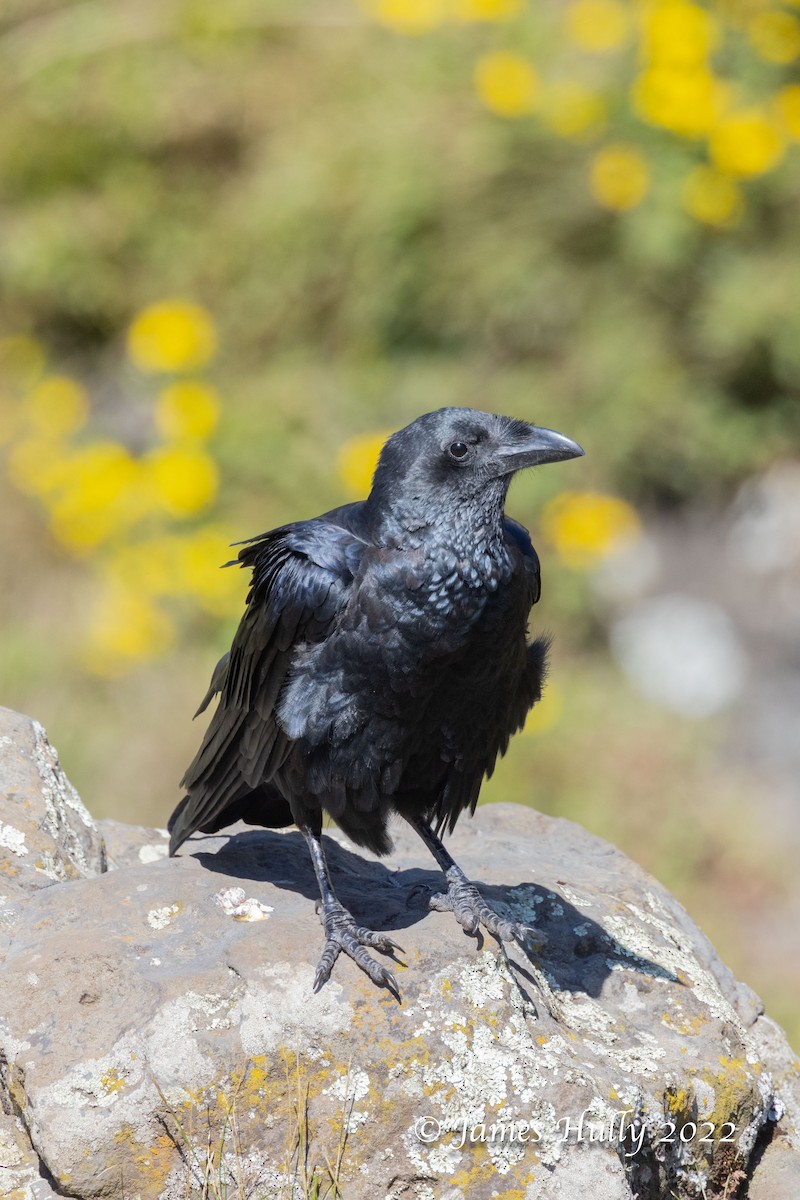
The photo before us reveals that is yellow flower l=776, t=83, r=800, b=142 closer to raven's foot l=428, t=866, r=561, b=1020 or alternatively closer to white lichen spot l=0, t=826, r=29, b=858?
raven's foot l=428, t=866, r=561, b=1020

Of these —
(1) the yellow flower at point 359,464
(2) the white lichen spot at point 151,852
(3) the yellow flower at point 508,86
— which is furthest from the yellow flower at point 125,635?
(3) the yellow flower at point 508,86

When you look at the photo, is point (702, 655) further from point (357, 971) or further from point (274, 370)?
point (357, 971)

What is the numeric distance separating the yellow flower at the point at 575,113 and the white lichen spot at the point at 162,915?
661 cm

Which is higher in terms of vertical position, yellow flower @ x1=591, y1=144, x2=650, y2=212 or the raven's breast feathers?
yellow flower @ x1=591, y1=144, x2=650, y2=212

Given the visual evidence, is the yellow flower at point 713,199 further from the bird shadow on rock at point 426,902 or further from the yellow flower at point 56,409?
the bird shadow on rock at point 426,902

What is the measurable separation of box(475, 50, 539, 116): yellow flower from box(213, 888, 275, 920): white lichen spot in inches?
260

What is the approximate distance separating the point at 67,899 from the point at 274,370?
6.04 m

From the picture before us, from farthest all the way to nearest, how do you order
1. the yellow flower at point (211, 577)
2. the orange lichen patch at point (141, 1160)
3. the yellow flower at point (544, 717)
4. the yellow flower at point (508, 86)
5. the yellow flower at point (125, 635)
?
the yellow flower at point (508, 86)
the yellow flower at point (125, 635)
the yellow flower at point (211, 577)
the yellow flower at point (544, 717)
the orange lichen patch at point (141, 1160)

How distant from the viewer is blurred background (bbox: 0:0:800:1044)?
22.6 ft

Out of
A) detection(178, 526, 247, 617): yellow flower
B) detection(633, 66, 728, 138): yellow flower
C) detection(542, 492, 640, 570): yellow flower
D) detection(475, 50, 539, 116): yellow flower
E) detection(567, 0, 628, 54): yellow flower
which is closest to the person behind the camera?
detection(178, 526, 247, 617): yellow flower

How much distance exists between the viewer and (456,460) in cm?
336

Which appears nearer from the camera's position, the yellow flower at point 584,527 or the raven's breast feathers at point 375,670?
the raven's breast feathers at point 375,670

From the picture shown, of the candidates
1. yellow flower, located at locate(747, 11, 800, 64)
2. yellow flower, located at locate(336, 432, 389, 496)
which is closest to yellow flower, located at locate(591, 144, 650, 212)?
yellow flower, located at locate(747, 11, 800, 64)

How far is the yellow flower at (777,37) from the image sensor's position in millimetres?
8383
